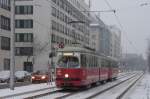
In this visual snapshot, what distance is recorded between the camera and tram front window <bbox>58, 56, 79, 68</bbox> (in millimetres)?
31125

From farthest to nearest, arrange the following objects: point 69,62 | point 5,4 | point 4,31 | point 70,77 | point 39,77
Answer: point 5,4 < point 4,31 < point 39,77 < point 69,62 < point 70,77

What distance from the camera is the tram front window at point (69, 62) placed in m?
31.1

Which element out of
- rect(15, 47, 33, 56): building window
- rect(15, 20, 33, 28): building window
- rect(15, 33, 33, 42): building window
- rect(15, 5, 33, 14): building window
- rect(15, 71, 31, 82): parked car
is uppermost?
rect(15, 5, 33, 14): building window

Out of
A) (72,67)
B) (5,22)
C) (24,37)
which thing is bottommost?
(72,67)

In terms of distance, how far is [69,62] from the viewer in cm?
3123

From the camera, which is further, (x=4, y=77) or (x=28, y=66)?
(x=28, y=66)

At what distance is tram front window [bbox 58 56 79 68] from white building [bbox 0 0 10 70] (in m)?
44.1

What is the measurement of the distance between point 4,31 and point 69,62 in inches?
1802

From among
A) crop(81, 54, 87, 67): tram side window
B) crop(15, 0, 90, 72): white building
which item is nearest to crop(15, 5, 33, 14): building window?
crop(15, 0, 90, 72): white building

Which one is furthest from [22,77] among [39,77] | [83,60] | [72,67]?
[72,67]

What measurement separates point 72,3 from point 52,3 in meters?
13.2

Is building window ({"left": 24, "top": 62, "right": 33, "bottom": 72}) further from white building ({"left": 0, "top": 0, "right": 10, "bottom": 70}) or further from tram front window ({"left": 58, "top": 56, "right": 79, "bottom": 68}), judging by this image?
tram front window ({"left": 58, "top": 56, "right": 79, "bottom": 68})

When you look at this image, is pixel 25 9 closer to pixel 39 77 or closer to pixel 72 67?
pixel 39 77

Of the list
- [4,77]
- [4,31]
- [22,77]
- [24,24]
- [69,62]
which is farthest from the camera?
[24,24]
